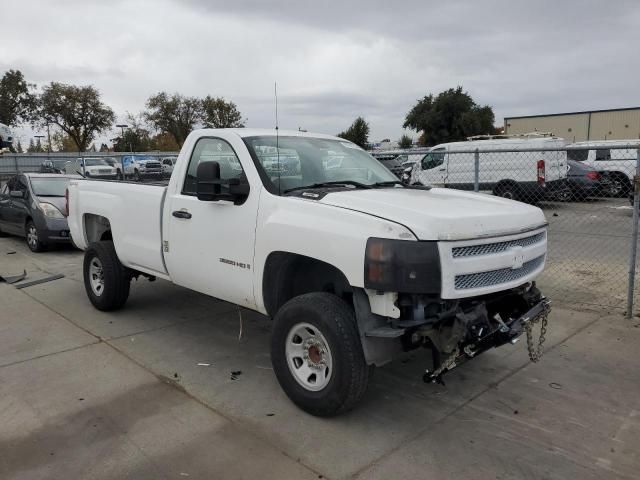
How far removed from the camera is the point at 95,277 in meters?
6.29

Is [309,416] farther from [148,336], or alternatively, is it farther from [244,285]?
[148,336]

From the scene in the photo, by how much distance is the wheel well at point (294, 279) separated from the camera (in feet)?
12.7

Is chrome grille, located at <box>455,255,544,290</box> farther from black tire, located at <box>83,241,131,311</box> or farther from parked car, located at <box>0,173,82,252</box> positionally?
parked car, located at <box>0,173,82,252</box>

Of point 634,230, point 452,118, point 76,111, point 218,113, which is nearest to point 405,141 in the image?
point 452,118

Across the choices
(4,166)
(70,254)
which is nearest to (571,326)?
(70,254)

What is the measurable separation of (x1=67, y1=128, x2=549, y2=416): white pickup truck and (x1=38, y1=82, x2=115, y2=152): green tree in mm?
51172

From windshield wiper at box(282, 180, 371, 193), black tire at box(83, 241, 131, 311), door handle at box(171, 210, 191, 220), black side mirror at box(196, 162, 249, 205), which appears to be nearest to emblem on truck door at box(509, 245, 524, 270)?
windshield wiper at box(282, 180, 371, 193)

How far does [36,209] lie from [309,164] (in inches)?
305

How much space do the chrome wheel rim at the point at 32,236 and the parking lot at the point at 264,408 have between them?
4.47 meters

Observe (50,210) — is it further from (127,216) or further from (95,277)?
(127,216)

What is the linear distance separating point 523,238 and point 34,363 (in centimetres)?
426

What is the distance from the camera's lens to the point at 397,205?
11.6 feet

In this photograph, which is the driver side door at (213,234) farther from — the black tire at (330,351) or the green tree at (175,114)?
the green tree at (175,114)

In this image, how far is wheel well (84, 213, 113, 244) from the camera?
6.38m
